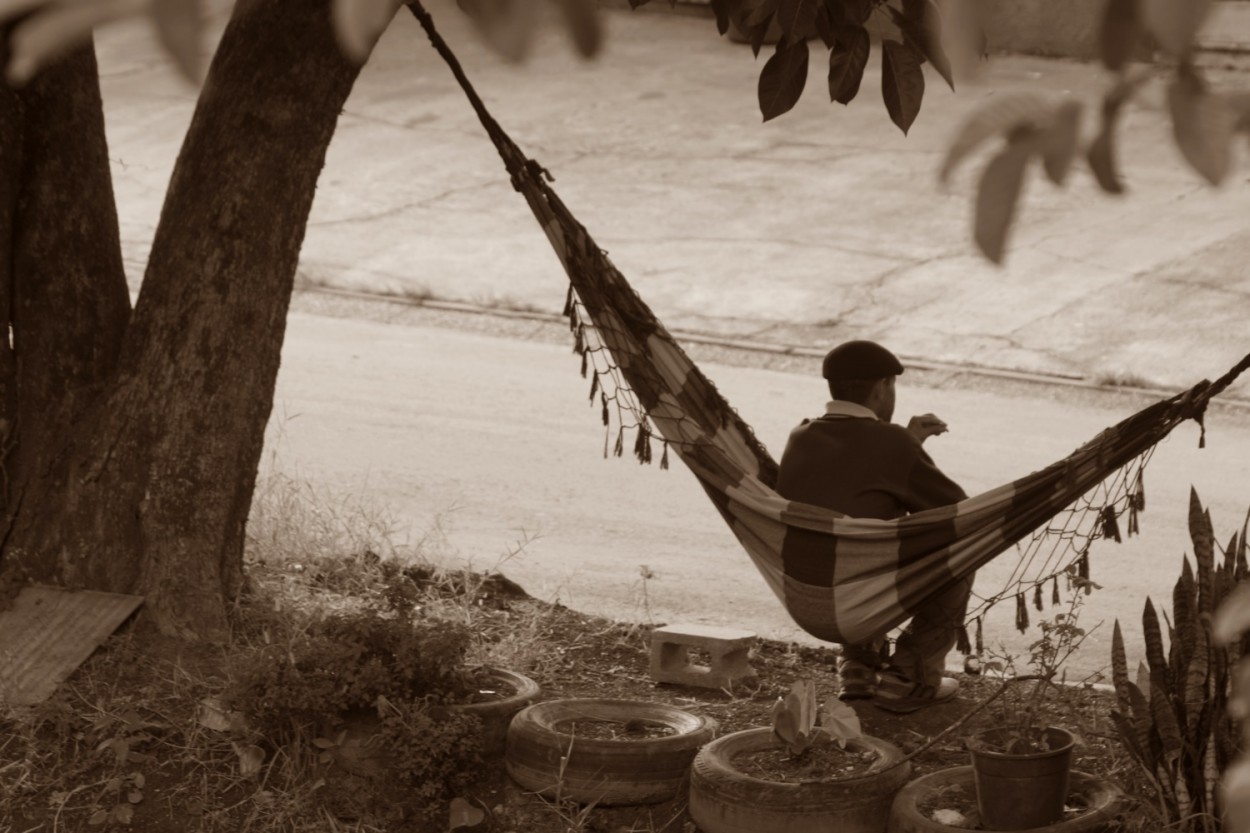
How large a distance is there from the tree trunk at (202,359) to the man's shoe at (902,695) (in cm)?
190

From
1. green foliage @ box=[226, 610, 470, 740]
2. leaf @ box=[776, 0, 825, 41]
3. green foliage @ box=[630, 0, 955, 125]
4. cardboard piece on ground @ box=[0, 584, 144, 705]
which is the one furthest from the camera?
cardboard piece on ground @ box=[0, 584, 144, 705]

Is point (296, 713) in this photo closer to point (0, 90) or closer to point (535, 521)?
point (0, 90)

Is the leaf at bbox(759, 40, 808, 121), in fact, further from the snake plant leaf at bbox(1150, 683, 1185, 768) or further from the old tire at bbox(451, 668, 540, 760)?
the old tire at bbox(451, 668, 540, 760)

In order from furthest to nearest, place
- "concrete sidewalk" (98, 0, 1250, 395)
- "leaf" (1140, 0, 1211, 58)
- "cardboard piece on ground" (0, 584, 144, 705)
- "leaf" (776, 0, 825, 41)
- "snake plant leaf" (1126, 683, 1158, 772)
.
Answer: "concrete sidewalk" (98, 0, 1250, 395), "cardboard piece on ground" (0, 584, 144, 705), "snake plant leaf" (1126, 683, 1158, 772), "leaf" (776, 0, 825, 41), "leaf" (1140, 0, 1211, 58)

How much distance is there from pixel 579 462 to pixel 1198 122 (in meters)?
7.63

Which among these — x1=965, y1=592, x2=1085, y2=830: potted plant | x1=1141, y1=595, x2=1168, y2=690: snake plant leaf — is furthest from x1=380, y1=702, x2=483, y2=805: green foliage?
x1=1141, y1=595, x2=1168, y2=690: snake plant leaf

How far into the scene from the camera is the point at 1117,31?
1.60 m

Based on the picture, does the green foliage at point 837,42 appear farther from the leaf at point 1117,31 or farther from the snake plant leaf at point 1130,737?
the leaf at point 1117,31

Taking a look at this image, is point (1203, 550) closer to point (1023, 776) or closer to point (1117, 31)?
point (1023, 776)

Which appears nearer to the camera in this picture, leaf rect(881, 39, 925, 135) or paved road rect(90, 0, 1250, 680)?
leaf rect(881, 39, 925, 135)

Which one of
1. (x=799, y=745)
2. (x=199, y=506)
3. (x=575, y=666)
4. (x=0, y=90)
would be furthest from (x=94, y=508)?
(x=799, y=745)

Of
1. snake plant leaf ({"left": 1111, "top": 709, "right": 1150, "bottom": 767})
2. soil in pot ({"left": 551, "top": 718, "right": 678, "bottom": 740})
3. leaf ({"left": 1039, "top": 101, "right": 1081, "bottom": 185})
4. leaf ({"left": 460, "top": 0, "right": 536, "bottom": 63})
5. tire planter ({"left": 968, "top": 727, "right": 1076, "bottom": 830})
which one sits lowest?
soil in pot ({"left": 551, "top": 718, "right": 678, "bottom": 740})

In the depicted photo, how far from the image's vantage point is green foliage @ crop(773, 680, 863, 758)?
14.4 feet

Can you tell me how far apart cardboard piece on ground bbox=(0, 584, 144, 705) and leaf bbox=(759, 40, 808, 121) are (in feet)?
7.70
